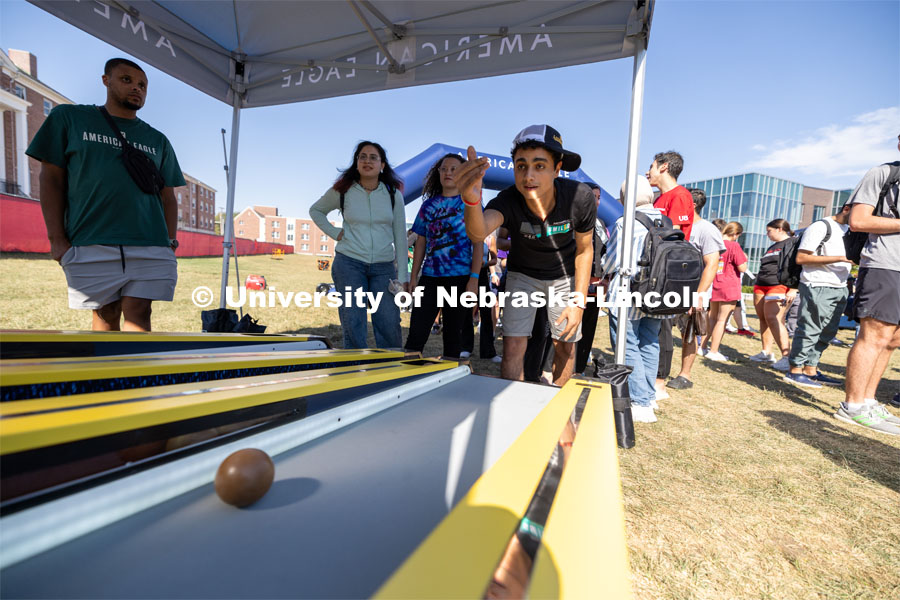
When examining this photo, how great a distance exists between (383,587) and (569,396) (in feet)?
3.96

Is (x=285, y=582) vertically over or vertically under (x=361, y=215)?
under

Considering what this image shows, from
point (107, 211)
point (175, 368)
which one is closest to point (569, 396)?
point (175, 368)

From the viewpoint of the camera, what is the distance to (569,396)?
1555mm

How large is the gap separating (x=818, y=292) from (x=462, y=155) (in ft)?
15.4

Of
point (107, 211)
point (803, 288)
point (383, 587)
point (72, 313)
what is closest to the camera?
point (383, 587)

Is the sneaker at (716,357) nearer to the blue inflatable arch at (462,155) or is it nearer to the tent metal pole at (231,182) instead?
the blue inflatable arch at (462,155)

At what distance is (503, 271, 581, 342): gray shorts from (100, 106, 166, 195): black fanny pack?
2.32 metres

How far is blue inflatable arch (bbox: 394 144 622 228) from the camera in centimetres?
630

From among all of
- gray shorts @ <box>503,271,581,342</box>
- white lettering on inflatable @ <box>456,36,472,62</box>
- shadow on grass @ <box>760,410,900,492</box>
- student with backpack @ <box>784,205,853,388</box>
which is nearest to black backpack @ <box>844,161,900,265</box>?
student with backpack @ <box>784,205,853,388</box>

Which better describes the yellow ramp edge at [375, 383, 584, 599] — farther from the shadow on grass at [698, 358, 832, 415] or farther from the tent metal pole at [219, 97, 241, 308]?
the tent metal pole at [219, 97, 241, 308]

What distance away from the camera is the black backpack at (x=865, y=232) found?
8.43 ft

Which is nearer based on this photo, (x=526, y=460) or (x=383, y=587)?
(x=383, y=587)

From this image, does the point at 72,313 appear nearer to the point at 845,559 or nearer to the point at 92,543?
the point at 92,543

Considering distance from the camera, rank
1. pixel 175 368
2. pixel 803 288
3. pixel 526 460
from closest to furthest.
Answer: pixel 526 460
pixel 175 368
pixel 803 288
